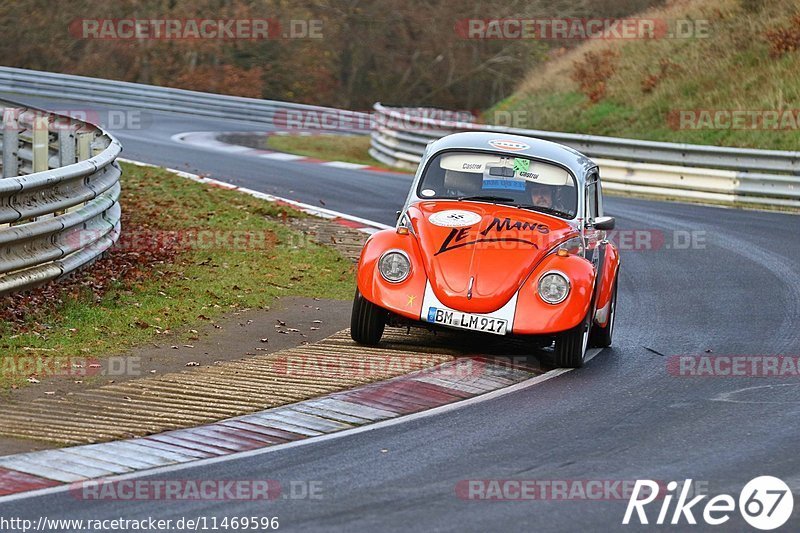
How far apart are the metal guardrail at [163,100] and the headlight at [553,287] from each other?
83.0 feet

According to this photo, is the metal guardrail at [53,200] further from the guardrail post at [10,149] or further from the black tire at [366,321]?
the black tire at [366,321]

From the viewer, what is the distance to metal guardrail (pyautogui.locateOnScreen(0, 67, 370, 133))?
3419 centimetres

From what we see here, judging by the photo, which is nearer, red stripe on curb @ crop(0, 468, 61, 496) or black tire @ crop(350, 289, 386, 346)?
red stripe on curb @ crop(0, 468, 61, 496)

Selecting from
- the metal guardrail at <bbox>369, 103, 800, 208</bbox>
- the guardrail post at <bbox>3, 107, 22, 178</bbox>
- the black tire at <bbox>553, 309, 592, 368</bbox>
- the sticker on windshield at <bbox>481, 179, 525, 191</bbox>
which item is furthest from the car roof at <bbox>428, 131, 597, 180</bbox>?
the metal guardrail at <bbox>369, 103, 800, 208</bbox>

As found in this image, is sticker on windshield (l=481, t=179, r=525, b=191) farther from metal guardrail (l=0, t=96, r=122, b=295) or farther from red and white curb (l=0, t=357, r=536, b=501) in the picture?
metal guardrail (l=0, t=96, r=122, b=295)

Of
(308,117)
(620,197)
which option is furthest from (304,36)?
(620,197)

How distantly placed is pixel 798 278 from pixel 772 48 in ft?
51.5

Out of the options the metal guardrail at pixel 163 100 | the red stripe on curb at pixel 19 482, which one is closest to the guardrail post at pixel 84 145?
the red stripe on curb at pixel 19 482

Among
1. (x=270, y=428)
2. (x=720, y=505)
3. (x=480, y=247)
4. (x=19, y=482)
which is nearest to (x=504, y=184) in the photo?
(x=480, y=247)

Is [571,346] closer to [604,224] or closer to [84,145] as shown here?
[604,224]

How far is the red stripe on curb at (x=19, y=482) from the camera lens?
5.92m

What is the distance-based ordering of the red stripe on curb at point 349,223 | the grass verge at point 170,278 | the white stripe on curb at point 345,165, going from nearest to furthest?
1. the grass verge at point 170,278
2. the red stripe on curb at point 349,223
3. the white stripe on curb at point 345,165

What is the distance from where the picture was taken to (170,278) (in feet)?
38.7

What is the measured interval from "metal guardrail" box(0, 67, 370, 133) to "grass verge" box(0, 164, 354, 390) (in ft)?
54.4
